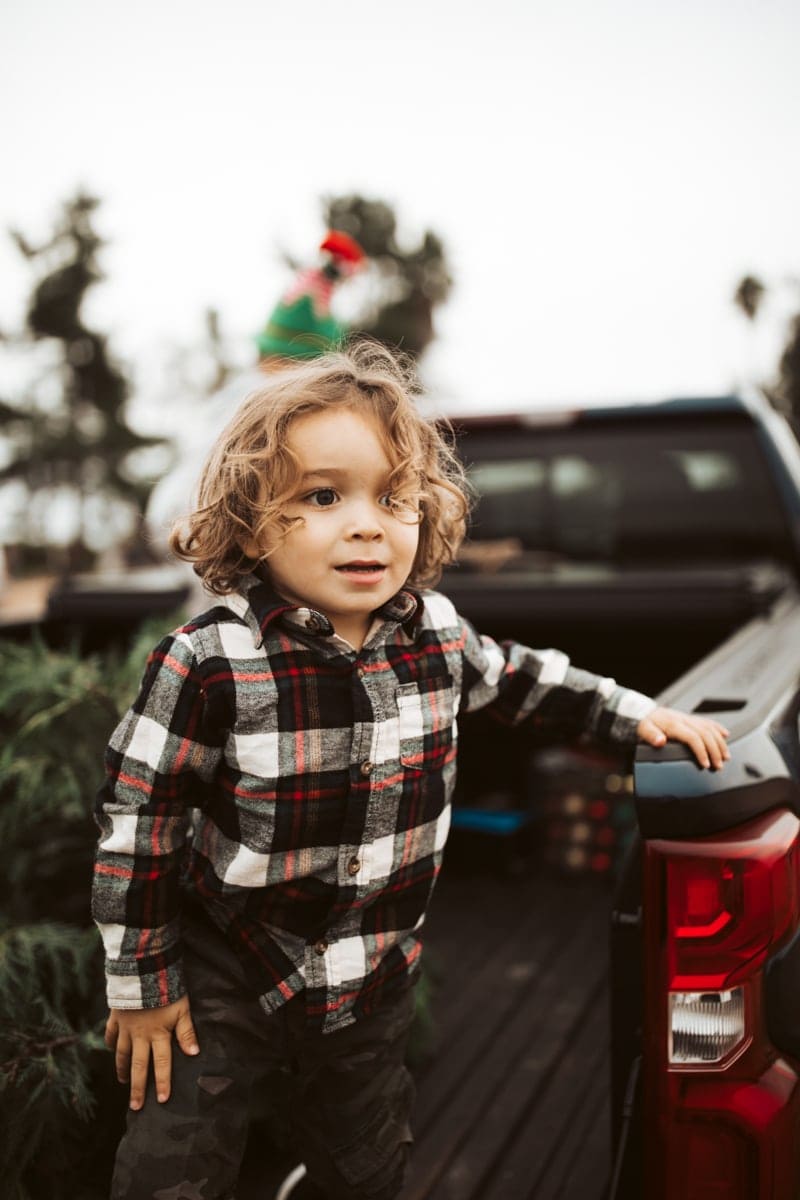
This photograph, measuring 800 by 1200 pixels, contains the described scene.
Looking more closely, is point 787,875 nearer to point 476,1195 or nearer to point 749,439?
point 476,1195

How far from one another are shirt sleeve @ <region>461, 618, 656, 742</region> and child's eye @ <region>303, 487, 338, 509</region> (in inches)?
14.2

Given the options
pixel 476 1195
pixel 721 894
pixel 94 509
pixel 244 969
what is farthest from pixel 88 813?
pixel 94 509

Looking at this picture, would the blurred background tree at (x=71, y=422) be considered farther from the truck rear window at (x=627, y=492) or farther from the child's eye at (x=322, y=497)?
the child's eye at (x=322, y=497)

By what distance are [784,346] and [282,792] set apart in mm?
43386

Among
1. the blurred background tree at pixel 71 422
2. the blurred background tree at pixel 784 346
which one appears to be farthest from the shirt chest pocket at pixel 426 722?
the blurred background tree at pixel 71 422

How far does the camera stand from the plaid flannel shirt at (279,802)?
1330mm

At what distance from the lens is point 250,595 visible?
142 centimetres

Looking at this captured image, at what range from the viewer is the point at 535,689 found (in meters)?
1.65

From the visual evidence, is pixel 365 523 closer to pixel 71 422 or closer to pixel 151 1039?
pixel 151 1039

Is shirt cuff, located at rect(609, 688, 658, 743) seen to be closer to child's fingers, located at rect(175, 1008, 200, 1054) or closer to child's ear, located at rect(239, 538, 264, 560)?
child's ear, located at rect(239, 538, 264, 560)

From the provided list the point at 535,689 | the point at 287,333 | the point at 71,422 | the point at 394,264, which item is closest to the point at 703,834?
the point at 535,689

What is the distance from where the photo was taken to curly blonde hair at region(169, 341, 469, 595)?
1378mm

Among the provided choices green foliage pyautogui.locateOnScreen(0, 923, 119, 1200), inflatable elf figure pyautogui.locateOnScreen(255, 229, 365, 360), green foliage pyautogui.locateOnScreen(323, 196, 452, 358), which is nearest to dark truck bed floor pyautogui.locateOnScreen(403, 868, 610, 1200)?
green foliage pyautogui.locateOnScreen(0, 923, 119, 1200)

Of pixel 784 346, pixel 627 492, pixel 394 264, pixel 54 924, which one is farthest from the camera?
pixel 784 346
